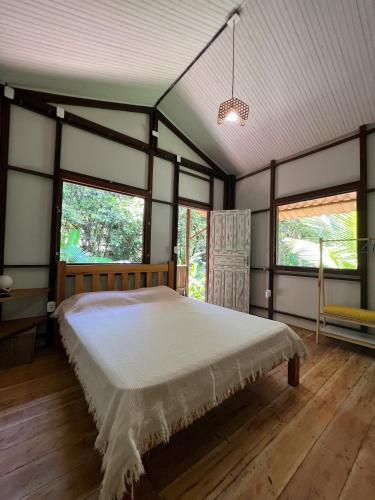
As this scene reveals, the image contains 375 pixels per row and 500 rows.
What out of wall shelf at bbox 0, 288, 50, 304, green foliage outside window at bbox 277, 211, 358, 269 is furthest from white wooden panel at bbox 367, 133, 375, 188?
wall shelf at bbox 0, 288, 50, 304

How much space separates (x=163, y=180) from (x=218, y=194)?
1.38 meters

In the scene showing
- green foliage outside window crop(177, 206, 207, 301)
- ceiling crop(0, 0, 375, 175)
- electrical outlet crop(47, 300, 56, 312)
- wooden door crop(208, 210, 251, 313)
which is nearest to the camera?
ceiling crop(0, 0, 375, 175)

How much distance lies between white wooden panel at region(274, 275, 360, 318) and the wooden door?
1.79 feet

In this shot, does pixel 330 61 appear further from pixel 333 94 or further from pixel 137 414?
pixel 137 414

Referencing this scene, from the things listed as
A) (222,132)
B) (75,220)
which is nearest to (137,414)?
(75,220)

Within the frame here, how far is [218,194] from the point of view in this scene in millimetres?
4383

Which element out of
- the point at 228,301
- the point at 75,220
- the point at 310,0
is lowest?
the point at 228,301

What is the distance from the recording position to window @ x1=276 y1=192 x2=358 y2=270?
2.99 metres

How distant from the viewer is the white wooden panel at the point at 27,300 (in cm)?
230

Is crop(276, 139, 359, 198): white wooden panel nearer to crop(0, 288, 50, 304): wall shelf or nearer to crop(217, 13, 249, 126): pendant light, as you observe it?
crop(217, 13, 249, 126): pendant light

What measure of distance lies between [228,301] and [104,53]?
386 cm

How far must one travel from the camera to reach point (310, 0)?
6.12 ft

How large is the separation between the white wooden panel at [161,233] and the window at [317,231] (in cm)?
193

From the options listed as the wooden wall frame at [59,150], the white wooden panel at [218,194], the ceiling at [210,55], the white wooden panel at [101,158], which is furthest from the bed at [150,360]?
the white wooden panel at [218,194]
